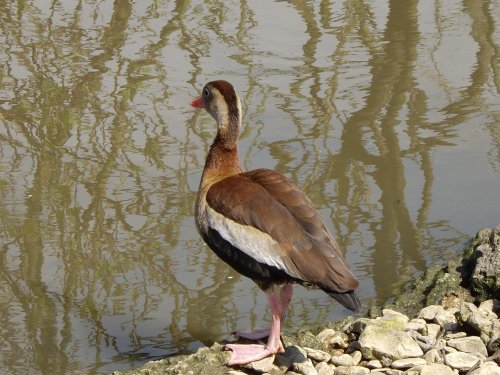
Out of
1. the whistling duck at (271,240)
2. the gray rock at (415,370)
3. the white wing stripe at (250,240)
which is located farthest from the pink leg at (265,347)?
the gray rock at (415,370)

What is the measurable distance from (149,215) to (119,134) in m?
1.35

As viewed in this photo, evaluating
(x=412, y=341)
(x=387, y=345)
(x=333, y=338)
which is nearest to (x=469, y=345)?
(x=412, y=341)

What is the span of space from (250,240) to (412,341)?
0.95m

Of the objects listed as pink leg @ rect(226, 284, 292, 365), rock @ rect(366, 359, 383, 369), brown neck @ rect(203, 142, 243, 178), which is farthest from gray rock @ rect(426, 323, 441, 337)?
brown neck @ rect(203, 142, 243, 178)

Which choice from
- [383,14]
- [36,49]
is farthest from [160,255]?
[383,14]

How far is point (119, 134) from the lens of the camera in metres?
8.27

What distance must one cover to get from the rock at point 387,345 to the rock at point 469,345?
18cm

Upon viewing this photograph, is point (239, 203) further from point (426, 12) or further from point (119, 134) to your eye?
point (426, 12)

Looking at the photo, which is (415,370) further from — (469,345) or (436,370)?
(469,345)

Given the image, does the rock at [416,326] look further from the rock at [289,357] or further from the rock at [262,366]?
the rock at [262,366]

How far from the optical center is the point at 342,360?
5316 millimetres

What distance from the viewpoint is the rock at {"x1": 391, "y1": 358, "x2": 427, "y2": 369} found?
517 centimetres

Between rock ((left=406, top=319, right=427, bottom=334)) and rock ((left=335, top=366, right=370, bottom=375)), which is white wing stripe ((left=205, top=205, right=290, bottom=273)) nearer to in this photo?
rock ((left=335, top=366, right=370, bottom=375))

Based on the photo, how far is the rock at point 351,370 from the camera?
5.17 metres
